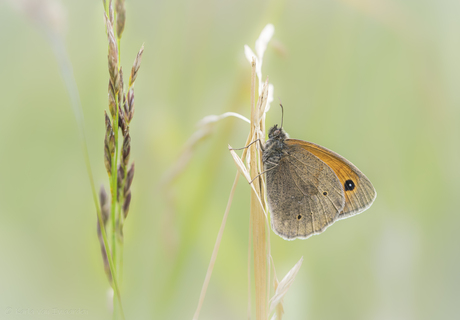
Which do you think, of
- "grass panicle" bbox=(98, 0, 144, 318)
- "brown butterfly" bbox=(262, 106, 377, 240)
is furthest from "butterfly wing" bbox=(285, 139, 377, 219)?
"grass panicle" bbox=(98, 0, 144, 318)

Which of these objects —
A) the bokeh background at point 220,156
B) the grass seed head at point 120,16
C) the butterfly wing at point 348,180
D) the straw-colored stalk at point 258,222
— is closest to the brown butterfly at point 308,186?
the butterfly wing at point 348,180

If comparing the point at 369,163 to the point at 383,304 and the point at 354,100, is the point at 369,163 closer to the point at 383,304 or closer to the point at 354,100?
the point at 354,100

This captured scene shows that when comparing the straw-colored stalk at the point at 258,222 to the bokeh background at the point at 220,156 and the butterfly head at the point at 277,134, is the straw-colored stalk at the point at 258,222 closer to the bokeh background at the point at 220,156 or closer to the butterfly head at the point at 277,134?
the bokeh background at the point at 220,156

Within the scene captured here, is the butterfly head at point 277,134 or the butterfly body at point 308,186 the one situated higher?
the butterfly head at point 277,134

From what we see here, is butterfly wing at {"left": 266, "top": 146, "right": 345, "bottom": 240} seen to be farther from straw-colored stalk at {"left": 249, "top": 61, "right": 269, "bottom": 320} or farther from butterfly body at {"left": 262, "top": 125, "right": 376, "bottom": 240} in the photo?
straw-colored stalk at {"left": 249, "top": 61, "right": 269, "bottom": 320}

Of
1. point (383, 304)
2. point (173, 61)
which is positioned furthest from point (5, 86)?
point (383, 304)
